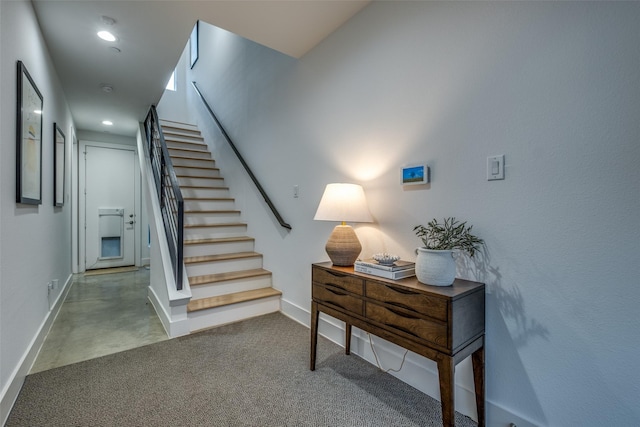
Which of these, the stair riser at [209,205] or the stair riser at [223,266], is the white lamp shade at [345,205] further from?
the stair riser at [209,205]

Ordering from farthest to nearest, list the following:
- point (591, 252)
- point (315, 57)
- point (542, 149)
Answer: point (315, 57), point (542, 149), point (591, 252)

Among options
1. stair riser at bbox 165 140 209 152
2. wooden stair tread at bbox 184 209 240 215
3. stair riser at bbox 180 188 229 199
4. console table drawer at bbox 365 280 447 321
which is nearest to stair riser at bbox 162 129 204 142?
stair riser at bbox 165 140 209 152

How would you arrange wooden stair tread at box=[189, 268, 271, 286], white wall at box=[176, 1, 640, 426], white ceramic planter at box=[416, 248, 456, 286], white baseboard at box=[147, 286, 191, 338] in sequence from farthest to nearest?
1. wooden stair tread at box=[189, 268, 271, 286]
2. white baseboard at box=[147, 286, 191, 338]
3. white ceramic planter at box=[416, 248, 456, 286]
4. white wall at box=[176, 1, 640, 426]

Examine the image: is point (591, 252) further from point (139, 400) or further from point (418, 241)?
point (139, 400)

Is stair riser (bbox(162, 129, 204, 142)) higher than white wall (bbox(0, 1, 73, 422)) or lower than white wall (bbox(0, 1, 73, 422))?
higher

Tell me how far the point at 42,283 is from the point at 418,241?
281 cm

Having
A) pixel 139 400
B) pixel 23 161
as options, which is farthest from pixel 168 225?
pixel 139 400

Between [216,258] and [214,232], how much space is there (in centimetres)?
49

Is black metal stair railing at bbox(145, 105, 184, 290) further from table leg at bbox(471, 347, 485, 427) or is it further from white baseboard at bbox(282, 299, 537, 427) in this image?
table leg at bbox(471, 347, 485, 427)

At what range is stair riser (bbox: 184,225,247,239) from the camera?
10.8 feet

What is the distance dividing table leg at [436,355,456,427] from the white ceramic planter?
1.04 ft

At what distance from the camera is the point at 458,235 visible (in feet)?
4.88

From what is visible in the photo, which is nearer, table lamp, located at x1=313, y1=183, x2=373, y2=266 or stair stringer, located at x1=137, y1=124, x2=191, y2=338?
table lamp, located at x1=313, y1=183, x2=373, y2=266

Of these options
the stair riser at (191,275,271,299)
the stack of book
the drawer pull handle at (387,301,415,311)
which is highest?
the stack of book
